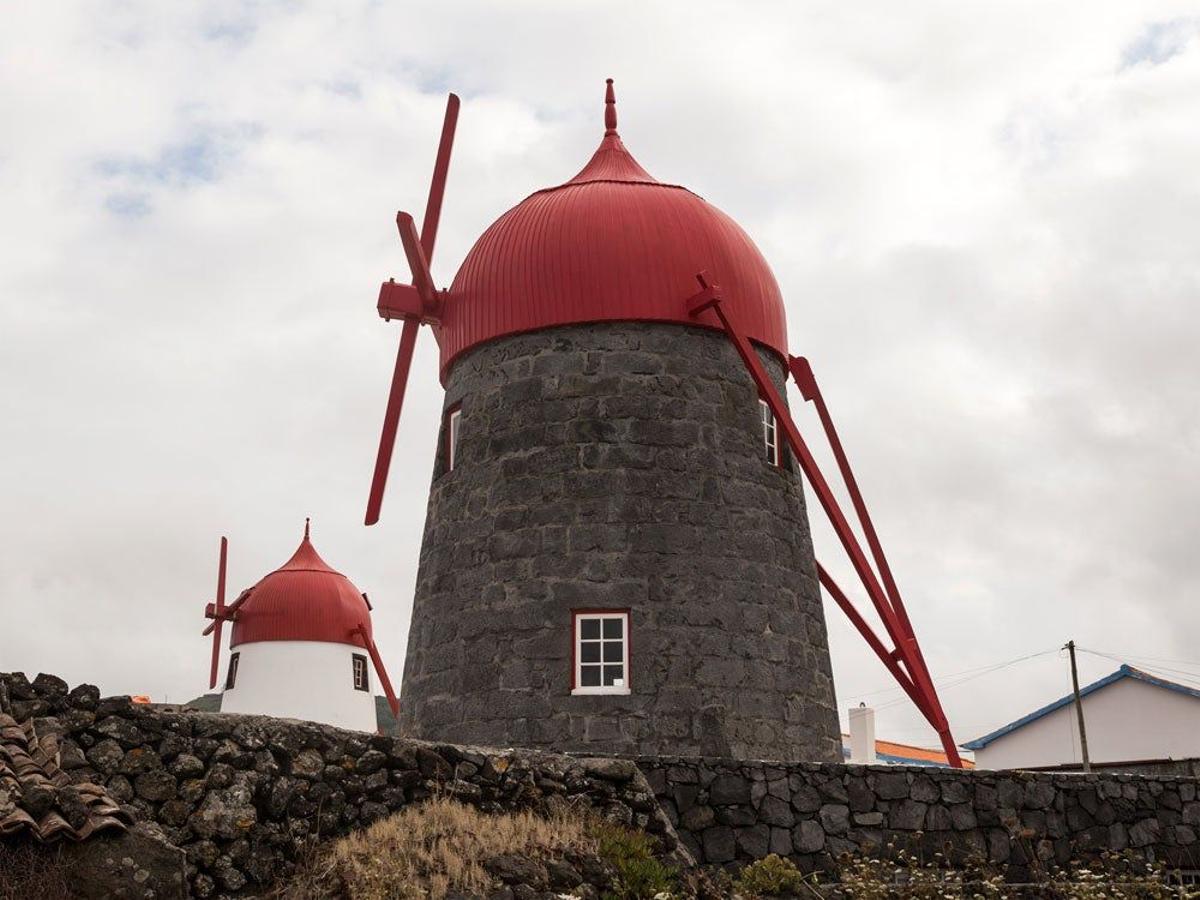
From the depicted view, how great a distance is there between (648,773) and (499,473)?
4.75 meters

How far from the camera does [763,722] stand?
1397 centimetres

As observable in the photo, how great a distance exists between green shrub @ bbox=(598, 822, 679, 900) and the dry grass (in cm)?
15

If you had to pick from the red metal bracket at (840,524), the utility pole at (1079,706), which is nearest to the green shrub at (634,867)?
the red metal bracket at (840,524)

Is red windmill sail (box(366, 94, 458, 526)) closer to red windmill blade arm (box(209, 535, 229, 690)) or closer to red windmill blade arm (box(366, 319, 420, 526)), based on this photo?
red windmill blade arm (box(366, 319, 420, 526))

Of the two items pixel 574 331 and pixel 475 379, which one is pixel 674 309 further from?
pixel 475 379

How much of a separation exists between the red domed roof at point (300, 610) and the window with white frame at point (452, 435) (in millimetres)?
14727

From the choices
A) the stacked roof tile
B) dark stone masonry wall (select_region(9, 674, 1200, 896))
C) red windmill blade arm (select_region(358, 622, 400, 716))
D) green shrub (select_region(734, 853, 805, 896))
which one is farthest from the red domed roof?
the stacked roof tile

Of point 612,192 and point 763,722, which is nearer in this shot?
point 763,722

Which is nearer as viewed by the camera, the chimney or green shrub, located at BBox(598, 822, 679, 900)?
green shrub, located at BBox(598, 822, 679, 900)

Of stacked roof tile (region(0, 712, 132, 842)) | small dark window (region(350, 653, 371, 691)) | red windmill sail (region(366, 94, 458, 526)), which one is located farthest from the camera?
small dark window (region(350, 653, 371, 691))

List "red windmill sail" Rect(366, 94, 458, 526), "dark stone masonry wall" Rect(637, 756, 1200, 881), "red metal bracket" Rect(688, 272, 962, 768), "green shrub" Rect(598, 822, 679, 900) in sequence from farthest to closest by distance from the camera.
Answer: "red windmill sail" Rect(366, 94, 458, 526) < "red metal bracket" Rect(688, 272, 962, 768) < "dark stone masonry wall" Rect(637, 756, 1200, 881) < "green shrub" Rect(598, 822, 679, 900)

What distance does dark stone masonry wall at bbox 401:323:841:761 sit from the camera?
13.8 meters

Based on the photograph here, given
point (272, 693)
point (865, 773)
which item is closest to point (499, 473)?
point (865, 773)

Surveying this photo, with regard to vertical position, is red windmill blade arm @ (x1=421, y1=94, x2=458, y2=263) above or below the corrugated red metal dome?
above
